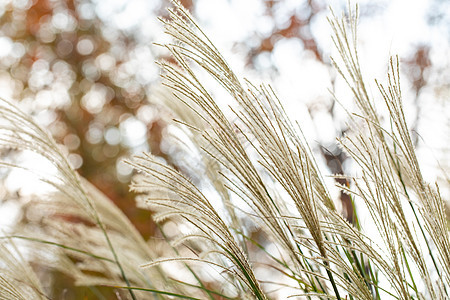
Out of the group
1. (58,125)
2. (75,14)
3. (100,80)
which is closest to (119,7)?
(75,14)

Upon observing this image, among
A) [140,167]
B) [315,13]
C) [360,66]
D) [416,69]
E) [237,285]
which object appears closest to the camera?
[140,167]

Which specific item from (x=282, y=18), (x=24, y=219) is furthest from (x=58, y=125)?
(x=282, y=18)

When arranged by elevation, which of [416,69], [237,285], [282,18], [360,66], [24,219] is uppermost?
[282,18]

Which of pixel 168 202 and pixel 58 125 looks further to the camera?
pixel 58 125

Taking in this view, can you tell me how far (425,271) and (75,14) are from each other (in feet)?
23.1

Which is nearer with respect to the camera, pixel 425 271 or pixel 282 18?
pixel 425 271

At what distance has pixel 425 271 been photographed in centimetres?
107

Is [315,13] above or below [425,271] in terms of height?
above

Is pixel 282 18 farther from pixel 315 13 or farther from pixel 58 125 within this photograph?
Result: pixel 58 125

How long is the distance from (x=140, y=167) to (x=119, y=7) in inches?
263

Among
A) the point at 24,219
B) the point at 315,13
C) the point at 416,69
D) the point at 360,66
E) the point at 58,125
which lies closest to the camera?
the point at 360,66

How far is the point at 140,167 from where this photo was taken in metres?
1.04

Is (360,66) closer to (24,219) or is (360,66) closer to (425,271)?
(425,271)

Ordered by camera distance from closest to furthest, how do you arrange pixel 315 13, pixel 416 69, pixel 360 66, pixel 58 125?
pixel 360 66 → pixel 416 69 → pixel 315 13 → pixel 58 125
